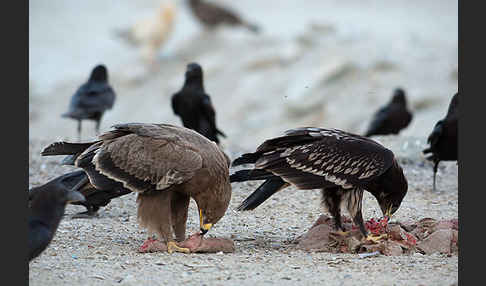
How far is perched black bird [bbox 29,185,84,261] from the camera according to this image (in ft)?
19.2

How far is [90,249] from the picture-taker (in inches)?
279

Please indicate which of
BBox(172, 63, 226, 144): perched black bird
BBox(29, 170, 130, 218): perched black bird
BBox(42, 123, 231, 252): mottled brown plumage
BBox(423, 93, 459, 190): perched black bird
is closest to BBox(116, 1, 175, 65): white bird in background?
BBox(172, 63, 226, 144): perched black bird

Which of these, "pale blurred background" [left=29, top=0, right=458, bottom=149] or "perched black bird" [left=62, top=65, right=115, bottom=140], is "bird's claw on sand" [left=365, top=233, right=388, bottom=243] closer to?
"perched black bird" [left=62, top=65, right=115, bottom=140]

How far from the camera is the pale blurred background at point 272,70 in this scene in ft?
60.3

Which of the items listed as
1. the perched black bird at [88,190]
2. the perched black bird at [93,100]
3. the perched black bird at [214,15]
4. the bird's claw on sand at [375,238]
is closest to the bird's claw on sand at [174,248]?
the perched black bird at [88,190]

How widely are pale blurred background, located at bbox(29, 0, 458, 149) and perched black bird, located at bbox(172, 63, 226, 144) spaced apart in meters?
2.60

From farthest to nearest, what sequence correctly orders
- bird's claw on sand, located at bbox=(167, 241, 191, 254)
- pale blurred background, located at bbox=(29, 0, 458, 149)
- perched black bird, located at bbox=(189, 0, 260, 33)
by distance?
perched black bird, located at bbox=(189, 0, 260, 33), pale blurred background, located at bbox=(29, 0, 458, 149), bird's claw on sand, located at bbox=(167, 241, 191, 254)

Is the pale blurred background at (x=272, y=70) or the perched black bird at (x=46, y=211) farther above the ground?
the pale blurred background at (x=272, y=70)

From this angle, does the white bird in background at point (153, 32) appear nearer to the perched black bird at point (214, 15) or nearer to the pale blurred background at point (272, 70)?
the pale blurred background at point (272, 70)

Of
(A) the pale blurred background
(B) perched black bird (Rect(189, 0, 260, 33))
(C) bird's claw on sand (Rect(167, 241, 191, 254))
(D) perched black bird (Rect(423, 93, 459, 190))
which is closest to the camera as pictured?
(C) bird's claw on sand (Rect(167, 241, 191, 254))

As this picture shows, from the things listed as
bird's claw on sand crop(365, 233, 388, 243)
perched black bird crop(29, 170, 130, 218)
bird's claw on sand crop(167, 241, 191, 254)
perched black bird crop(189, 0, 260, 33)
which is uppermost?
perched black bird crop(189, 0, 260, 33)

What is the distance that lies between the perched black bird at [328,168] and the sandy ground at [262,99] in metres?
0.58

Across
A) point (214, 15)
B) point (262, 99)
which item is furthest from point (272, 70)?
point (214, 15)

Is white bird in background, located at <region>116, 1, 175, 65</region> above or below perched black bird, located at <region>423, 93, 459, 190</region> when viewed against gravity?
above
